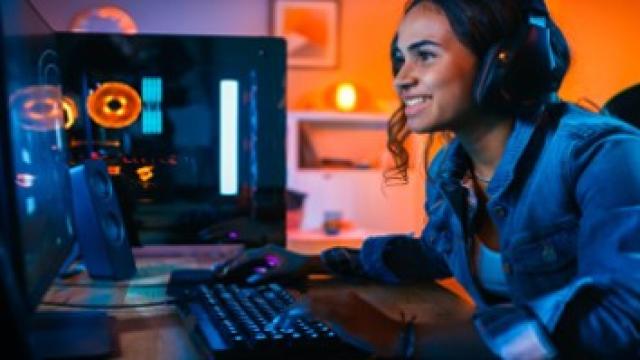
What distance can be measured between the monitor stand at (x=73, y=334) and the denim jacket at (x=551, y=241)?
403 mm

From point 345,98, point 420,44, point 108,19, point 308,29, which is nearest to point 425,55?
point 420,44

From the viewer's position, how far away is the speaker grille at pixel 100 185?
110 cm

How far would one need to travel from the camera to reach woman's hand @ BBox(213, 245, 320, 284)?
1.06 metres

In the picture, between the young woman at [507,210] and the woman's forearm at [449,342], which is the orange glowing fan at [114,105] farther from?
the woman's forearm at [449,342]

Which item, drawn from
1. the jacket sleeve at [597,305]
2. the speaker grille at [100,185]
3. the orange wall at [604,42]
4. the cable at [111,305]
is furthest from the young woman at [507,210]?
the orange wall at [604,42]

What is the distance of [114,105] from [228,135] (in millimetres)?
220

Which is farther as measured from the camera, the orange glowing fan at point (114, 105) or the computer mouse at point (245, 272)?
the orange glowing fan at point (114, 105)

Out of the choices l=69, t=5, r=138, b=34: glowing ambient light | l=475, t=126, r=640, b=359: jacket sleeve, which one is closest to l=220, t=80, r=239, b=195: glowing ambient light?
l=69, t=5, r=138, b=34: glowing ambient light

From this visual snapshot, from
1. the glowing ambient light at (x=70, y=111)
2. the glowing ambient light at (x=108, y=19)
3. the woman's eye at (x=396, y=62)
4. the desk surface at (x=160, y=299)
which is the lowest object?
the desk surface at (x=160, y=299)

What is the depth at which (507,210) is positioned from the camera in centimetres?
91

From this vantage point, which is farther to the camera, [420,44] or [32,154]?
[420,44]

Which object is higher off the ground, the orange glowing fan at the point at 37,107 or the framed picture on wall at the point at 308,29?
the framed picture on wall at the point at 308,29

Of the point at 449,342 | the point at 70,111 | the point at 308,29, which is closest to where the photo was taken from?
the point at 449,342

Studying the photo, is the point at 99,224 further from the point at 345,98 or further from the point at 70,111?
the point at 345,98
